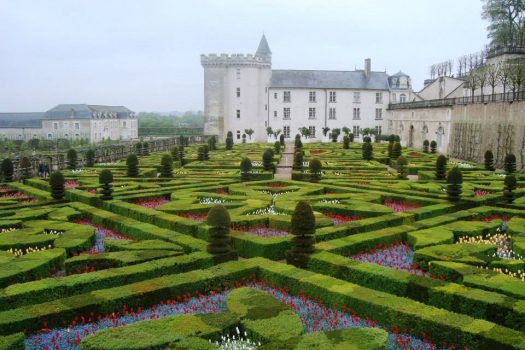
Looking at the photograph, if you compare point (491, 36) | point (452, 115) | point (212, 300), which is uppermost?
point (491, 36)

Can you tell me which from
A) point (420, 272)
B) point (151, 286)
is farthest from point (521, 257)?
point (151, 286)

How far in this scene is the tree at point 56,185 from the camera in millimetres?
15672

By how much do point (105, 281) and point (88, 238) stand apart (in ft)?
9.28

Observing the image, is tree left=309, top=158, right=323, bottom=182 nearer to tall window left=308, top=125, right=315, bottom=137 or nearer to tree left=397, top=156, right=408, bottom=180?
tree left=397, top=156, right=408, bottom=180

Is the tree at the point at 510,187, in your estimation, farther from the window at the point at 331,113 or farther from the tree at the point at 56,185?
the window at the point at 331,113

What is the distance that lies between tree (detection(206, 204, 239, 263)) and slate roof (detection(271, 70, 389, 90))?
49.8 meters

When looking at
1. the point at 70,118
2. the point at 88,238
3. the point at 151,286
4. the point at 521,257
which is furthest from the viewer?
the point at 70,118

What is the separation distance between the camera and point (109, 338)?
6234mm

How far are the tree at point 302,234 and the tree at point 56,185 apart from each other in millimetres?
9317

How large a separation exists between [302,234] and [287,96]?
49.9 metres

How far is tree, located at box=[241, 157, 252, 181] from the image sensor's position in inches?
812

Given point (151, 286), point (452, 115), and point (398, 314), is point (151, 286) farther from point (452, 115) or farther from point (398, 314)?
point (452, 115)

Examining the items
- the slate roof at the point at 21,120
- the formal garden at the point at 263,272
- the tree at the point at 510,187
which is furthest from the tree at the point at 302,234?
the slate roof at the point at 21,120

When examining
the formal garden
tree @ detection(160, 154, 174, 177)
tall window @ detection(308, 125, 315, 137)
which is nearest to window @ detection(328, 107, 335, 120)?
Result: tall window @ detection(308, 125, 315, 137)
